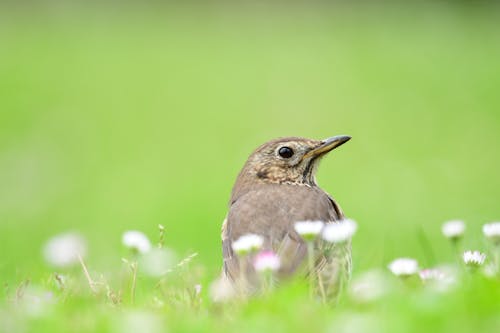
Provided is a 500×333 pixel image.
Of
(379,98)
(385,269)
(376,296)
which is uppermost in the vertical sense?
(376,296)

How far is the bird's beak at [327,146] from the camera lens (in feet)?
18.7

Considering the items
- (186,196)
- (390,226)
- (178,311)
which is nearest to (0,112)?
(186,196)

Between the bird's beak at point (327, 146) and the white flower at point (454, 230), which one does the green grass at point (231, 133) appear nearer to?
the white flower at point (454, 230)

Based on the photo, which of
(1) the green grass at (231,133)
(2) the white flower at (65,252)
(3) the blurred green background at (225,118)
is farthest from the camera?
(3) the blurred green background at (225,118)

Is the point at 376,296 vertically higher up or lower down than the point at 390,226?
higher up

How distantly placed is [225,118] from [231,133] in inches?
48.2

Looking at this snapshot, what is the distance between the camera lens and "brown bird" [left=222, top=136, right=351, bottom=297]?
4570mm

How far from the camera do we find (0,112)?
52.9ft

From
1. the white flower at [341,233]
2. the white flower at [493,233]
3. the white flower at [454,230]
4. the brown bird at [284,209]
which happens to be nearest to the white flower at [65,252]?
the brown bird at [284,209]

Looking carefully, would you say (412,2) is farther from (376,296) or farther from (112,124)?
(376,296)

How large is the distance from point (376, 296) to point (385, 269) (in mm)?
1341

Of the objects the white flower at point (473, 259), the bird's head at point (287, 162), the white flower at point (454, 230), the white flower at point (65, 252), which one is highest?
the bird's head at point (287, 162)

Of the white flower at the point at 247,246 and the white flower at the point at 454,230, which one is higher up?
the white flower at the point at 247,246

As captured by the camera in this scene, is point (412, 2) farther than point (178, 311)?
Yes
